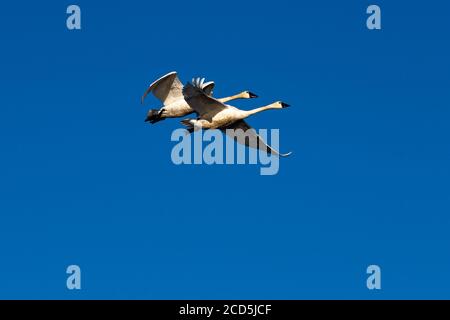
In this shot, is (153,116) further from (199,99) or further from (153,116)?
(199,99)

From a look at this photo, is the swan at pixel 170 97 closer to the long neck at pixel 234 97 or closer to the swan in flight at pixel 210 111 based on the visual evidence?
the long neck at pixel 234 97

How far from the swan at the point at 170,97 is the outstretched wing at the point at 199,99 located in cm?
194

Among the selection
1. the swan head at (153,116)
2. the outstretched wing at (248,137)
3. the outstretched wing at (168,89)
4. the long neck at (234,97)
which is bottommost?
the outstretched wing at (248,137)

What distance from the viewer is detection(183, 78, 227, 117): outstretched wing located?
47.1 metres

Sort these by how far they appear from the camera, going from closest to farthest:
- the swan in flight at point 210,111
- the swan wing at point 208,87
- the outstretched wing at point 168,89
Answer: the swan in flight at point 210,111, the swan wing at point 208,87, the outstretched wing at point 168,89

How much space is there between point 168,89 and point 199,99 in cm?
390

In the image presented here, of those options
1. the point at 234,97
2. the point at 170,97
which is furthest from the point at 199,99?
the point at 170,97

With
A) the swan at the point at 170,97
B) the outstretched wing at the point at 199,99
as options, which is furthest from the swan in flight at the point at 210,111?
the swan at the point at 170,97

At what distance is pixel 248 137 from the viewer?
51.3 metres

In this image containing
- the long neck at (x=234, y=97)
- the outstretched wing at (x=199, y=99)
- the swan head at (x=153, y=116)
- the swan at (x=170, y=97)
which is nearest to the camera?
the outstretched wing at (x=199, y=99)

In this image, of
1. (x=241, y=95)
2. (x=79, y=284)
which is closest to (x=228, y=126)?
(x=241, y=95)

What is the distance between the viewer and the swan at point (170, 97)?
5019 cm
